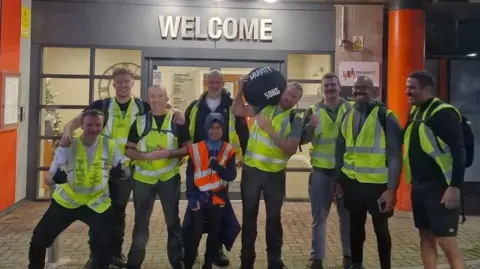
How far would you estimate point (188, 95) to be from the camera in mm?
9195

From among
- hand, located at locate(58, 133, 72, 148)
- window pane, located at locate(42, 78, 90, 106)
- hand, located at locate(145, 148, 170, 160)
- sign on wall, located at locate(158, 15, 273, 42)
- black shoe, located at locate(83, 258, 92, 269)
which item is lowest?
black shoe, located at locate(83, 258, 92, 269)

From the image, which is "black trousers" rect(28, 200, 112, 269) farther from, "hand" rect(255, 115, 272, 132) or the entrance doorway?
the entrance doorway

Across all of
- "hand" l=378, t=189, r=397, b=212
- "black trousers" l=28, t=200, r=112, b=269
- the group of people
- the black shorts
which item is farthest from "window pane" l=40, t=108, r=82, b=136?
the black shorts

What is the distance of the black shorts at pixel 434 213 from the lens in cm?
431

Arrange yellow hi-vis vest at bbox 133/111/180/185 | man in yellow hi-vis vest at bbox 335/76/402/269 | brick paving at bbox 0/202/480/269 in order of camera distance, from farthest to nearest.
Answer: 1. brick paving at bbox 0/202/480/269
2. yellow hi-vis vest at bbox 133/111/180/185
3. man in yellow hi-vis vest at bbox 335/76/402/269

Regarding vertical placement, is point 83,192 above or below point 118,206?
above

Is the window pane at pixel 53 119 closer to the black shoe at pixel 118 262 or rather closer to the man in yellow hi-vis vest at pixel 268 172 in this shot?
the black shoe at pixel 118 262

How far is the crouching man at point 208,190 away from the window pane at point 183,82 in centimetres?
429

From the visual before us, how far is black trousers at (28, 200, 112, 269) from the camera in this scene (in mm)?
4375

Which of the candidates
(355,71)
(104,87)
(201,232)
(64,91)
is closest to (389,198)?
(201,232)

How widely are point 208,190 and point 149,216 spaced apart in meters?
0.66

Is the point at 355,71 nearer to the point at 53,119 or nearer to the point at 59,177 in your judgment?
the point at 53,119

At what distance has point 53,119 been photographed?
9062 millimetres

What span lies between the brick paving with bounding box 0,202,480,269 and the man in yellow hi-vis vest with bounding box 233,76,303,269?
2.37 ft
